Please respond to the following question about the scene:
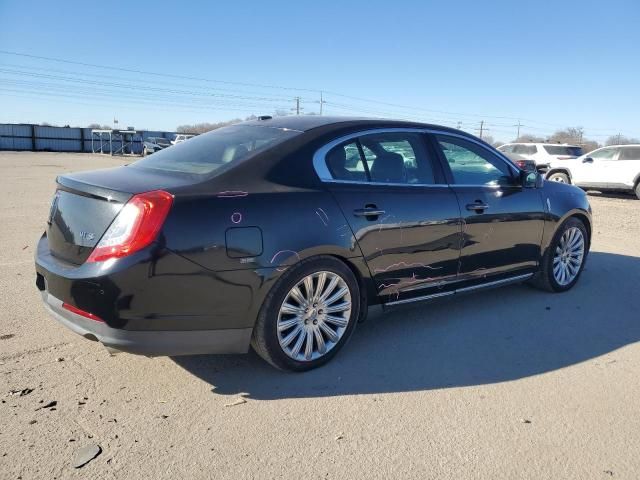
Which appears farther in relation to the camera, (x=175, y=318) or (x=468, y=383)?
(x=468, y=383)

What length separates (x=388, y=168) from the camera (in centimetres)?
383

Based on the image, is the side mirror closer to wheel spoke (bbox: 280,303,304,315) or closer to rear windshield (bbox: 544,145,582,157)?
wheel spoke (bbox: 280,303,304,315)

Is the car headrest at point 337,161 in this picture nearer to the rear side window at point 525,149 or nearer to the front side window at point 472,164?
the front side window at point 472,164

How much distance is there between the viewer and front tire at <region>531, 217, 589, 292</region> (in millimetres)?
5105

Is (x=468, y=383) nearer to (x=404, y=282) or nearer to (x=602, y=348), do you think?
(x=404, y=282)

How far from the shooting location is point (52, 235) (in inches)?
127

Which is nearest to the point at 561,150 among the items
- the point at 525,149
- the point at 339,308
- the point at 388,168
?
the point at 525,149

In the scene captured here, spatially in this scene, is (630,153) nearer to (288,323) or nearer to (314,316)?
(314,316)

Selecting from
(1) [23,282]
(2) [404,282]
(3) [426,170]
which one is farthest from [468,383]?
(1) [23,282]

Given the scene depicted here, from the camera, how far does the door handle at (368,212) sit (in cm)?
345

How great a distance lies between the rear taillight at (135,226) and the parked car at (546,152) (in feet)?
58.7

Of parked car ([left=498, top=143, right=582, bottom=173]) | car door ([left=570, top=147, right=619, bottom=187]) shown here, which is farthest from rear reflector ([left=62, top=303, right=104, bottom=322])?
parked car ([left=498, top=143, right=582, bottom=173])

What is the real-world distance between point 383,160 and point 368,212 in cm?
53

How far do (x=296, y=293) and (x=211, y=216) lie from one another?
0.75 m
